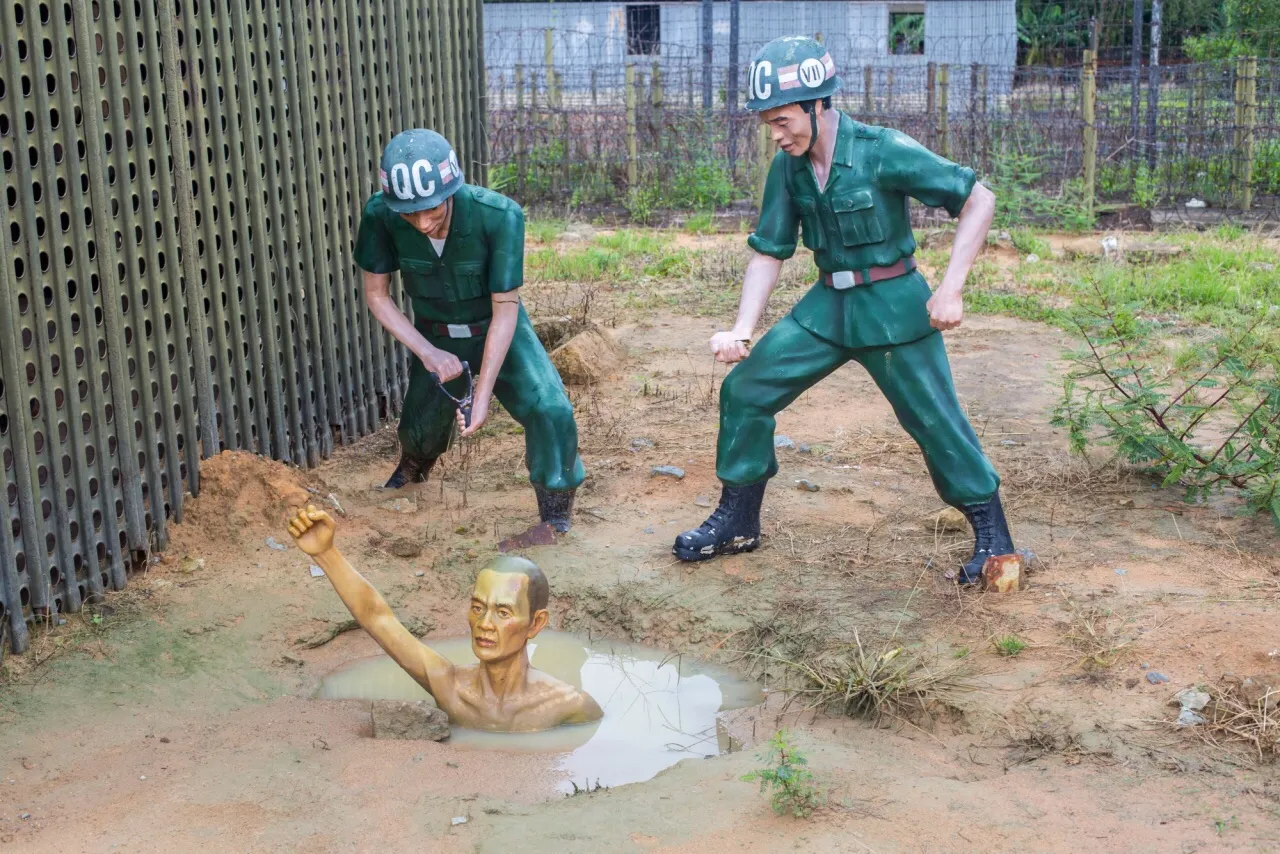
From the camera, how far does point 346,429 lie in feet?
23.9

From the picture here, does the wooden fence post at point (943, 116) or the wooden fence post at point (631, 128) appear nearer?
the wooden fence post at point (943, 116)

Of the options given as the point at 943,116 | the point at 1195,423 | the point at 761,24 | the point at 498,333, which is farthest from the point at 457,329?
the point at 761,24

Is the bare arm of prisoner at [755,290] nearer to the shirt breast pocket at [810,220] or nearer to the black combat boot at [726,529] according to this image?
the shirt breast pocket at [810,220]

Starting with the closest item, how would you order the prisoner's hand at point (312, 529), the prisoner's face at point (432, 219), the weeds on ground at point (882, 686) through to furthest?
1. the prisoner's hand at point (312, 529)
2. the weeds on ground at point (882, 686)
3. the prisoner's face at point (432, 219)

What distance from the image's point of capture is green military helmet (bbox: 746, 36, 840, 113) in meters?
4.85

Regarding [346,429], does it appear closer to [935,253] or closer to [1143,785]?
[1143,785]

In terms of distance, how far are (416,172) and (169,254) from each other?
114 centimetres

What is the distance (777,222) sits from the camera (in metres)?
5.26

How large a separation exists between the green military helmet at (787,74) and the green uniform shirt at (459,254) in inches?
47.8

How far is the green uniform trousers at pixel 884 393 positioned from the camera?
16.8ft

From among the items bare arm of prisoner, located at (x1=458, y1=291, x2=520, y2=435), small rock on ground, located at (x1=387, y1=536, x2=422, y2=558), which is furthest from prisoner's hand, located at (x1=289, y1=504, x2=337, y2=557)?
small rock on ground, located at (x1=387, y1=536, x2=422, y2=558)

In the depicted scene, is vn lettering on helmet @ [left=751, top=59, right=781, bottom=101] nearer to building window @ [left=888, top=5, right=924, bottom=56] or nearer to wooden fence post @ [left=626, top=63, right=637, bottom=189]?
wooden fence post @ [left=626, top=63, right=637, bottom=189]

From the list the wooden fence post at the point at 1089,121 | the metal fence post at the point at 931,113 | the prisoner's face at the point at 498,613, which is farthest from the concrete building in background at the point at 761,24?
the prisoner's face at the point at 498,613

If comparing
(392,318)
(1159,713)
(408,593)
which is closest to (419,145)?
(392,318)
